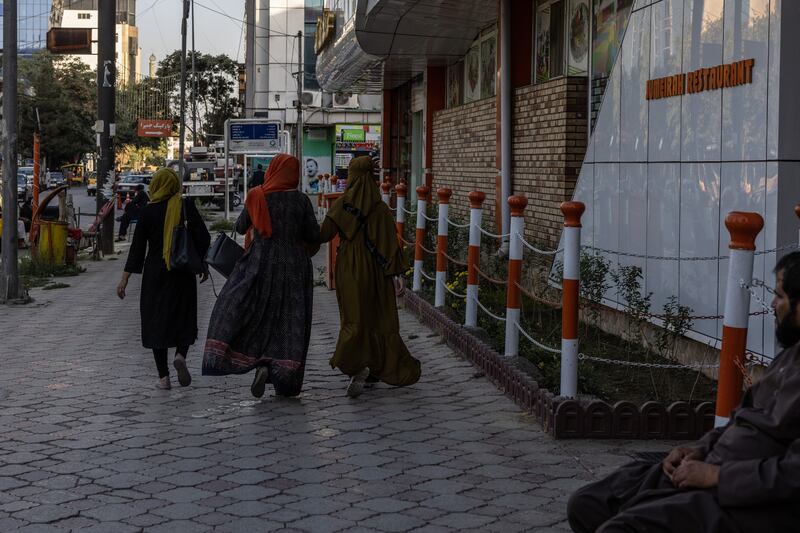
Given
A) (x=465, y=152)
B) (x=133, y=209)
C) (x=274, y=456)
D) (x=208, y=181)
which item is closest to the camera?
(x=274, y=456)

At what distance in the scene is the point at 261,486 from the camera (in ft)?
20.8

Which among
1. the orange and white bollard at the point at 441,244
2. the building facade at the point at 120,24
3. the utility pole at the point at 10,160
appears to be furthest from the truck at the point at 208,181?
the building facade at the point at 120,24

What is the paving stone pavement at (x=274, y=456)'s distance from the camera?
19.0 ft

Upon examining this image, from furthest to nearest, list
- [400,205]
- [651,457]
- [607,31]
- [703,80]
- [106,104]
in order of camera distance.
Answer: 1. [106,104]
2. [400,205]
3. [607,31]
4. [703,80]
5. [651,457]

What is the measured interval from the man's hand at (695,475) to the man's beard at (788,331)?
0.44 metres

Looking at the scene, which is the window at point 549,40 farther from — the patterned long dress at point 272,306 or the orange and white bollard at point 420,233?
the patterned long dress at point 272,306

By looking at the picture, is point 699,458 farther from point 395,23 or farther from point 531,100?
point 395,23

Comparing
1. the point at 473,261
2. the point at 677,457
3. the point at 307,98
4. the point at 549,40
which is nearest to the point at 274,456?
the point at 677,457

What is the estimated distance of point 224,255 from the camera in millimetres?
9016

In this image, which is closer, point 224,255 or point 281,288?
point 281,288

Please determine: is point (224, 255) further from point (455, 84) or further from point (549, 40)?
point (455, 84)

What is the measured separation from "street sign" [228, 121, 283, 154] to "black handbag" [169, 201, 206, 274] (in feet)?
87.2

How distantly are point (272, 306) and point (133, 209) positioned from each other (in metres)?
22.7

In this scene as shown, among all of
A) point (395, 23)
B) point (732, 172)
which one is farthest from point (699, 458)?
point (395, 23)
